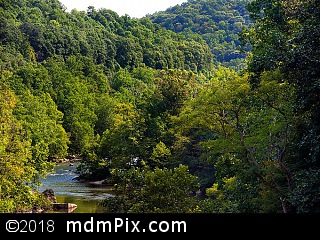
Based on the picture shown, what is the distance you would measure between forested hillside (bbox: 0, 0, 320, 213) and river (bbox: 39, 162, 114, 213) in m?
1.79

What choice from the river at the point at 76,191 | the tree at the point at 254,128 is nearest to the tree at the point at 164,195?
the tree at the point at 254,128

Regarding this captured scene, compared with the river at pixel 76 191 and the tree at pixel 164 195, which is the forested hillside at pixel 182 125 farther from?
the river at pixel 76 191

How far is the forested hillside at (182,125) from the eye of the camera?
14508 mm

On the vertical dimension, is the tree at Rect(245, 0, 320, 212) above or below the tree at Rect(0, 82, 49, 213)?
above

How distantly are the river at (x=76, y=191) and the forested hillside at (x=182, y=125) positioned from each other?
1.79 metres

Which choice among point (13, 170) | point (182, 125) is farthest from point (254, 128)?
point (13, 170)

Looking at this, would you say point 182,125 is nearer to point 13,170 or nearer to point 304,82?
point 13,170

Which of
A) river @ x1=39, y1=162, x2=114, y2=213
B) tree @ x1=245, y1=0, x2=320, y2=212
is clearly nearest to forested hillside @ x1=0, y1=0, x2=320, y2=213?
tree @ x1=245, y1=0, x2=320, y2=212

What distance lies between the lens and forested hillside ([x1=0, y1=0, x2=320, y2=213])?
14.5 metres

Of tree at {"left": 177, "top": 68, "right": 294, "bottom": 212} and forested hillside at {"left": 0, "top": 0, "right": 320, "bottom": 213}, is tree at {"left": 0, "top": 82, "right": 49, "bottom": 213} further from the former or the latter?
tree at {"left": 177, "top": 68, "right": 294, "bottom": 212}

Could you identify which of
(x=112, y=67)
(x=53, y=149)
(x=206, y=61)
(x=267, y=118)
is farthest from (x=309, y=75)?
(x=206, y=61)

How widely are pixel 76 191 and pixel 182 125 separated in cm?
1850

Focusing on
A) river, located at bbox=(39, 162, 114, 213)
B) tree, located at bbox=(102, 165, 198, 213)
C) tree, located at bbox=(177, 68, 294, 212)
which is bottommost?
river, located at bbox=(39, 162, 114, 213)
